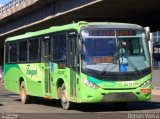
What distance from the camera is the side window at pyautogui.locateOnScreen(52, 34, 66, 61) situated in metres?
17.7

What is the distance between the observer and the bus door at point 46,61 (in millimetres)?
18986

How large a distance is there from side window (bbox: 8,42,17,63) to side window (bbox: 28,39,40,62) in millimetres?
1885

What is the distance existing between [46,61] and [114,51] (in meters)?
3.51

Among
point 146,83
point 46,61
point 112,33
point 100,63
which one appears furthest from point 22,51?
point 146,83

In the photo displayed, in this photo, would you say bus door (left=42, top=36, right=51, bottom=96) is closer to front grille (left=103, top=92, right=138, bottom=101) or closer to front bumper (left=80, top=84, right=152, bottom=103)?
front bumper (left=80, top=84, right=152, bottom=103)

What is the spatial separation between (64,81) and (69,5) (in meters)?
21.9

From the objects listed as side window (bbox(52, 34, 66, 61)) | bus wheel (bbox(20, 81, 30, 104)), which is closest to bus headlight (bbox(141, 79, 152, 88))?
side window (bbox(52, 34, 66, 61))

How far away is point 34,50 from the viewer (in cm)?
2041

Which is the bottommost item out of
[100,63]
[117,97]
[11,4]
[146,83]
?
[117,97]

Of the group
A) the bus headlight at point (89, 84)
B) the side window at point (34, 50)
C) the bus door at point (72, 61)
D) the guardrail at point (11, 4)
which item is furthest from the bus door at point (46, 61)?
the guardrail at point (11, 4)

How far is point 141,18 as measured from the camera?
47281 mm

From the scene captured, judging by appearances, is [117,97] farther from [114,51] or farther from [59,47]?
[59,47]

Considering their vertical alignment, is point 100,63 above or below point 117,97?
above

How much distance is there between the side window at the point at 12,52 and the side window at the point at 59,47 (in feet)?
15.2
